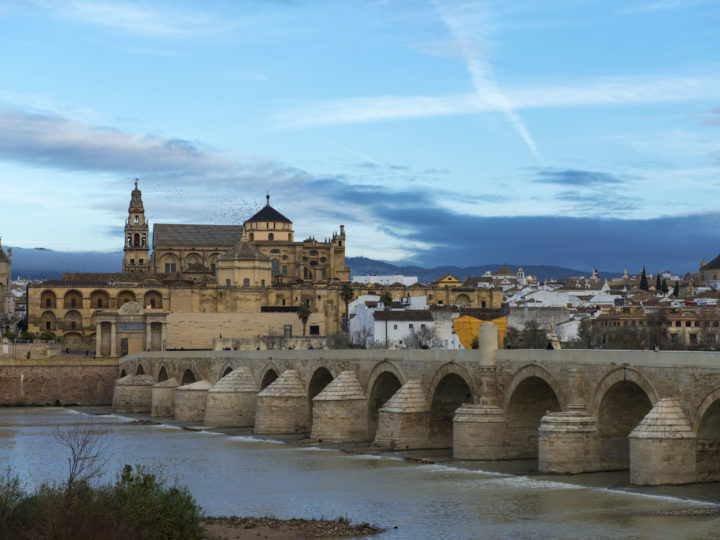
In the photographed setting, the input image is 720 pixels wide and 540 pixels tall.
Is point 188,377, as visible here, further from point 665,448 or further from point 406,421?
point 665,448

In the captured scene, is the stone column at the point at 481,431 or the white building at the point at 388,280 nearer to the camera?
the stone column at the point at 481,431

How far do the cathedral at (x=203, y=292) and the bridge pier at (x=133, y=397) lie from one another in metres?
18.3

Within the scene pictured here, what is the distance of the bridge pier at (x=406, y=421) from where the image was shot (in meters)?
35.5

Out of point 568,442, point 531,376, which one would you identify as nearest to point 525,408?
point 531,376

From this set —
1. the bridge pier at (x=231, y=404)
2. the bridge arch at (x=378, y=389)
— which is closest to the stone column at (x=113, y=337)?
the bridge pier at (x=231, y=404)

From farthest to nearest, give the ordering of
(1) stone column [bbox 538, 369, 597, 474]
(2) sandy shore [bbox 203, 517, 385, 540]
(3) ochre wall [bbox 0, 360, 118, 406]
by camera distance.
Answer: (3) ochre wall [bbox 0, 360, 118, 406] → (1) stone column [bbox 538, 369, 597, 474] → (2) sandy shore [bbox 203, 517, 385, 540]

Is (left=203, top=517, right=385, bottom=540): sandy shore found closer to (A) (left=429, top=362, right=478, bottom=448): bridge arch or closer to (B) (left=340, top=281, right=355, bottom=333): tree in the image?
(A) (left=429, top=362, right=478, bottom=448): bridge arch

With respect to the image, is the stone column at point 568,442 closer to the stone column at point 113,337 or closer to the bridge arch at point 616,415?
the bridge arch at point 616,415

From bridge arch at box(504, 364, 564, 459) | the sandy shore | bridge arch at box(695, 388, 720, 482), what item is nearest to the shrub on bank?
the sandy shore

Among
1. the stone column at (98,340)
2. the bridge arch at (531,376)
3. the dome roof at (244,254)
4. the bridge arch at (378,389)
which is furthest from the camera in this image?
the dome roof at (244,254)

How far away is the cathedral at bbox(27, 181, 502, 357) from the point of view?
290 ft

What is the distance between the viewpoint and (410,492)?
27.8 m

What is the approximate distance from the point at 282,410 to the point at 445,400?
9599 millimetres

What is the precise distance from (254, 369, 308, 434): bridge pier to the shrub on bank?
77.3 feet
